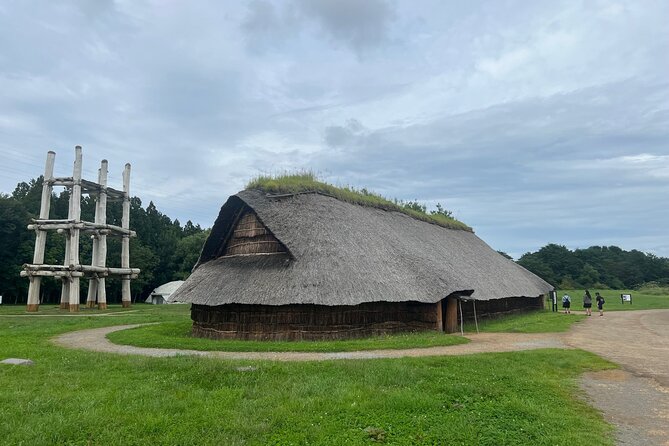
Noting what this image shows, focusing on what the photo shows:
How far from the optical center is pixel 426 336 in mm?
17844

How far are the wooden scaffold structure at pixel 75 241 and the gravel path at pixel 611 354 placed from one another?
21.4 meters

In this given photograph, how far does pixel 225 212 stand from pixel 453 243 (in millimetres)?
16710

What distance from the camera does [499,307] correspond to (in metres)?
29.2

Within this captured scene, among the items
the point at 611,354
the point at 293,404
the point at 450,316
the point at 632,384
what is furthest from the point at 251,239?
the point at 632,384

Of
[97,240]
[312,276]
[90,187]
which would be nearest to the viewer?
[312,276]

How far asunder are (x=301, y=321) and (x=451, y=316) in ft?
25.1

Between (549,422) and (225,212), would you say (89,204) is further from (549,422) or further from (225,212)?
(549,422)

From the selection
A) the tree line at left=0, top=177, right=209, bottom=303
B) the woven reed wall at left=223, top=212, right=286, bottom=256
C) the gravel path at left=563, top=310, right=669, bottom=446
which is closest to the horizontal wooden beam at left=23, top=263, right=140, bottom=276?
the tree line at left=0, top=177, right=209, bottom=303

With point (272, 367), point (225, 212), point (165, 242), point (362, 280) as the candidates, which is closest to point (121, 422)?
point (272, 367)

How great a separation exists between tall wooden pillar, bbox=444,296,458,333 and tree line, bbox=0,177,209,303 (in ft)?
160

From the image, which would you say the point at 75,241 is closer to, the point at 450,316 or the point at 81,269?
the point at 81,269

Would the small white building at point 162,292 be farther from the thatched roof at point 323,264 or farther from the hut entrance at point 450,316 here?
the hut entrance at point 450,316

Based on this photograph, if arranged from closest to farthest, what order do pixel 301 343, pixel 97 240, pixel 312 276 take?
pixel 301 343
pixel 312 276
pixel 97 240

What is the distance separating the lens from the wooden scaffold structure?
38.8 m
